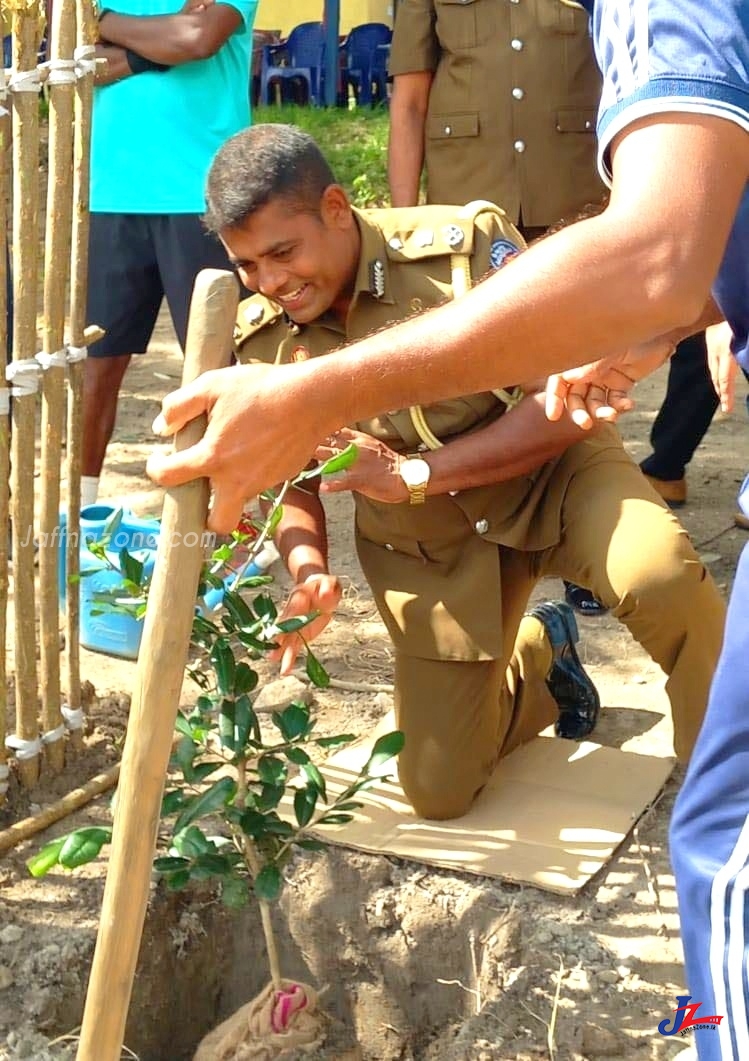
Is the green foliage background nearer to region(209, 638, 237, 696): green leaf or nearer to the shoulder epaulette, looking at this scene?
the shoulder epaulette

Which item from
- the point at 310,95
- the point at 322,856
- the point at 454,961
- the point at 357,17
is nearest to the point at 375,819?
the point at 322,856

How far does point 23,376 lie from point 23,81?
607 mm

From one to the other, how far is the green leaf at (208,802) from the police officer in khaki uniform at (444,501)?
1.13 ft

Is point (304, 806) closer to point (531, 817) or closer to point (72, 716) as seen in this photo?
point (531, 817)

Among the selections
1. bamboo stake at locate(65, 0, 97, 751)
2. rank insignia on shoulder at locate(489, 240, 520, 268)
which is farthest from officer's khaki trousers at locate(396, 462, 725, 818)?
bamboo stake at locate(65, 0, 97, 751)

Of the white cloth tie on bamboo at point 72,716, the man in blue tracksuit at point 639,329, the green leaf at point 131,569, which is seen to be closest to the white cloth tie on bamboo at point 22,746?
the white cloth tie on bamboo at point 72,716

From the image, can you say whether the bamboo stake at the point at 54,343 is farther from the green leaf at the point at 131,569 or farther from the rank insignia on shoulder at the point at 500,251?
the rank insignia on shoulder at the point at 500,251

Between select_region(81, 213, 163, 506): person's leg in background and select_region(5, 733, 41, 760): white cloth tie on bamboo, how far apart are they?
4.35 feet

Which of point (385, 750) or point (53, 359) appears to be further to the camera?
point (53, 359)

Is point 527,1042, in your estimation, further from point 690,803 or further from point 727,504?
point 727,504

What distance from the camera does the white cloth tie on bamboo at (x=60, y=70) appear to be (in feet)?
9.52

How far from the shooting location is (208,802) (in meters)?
2.50

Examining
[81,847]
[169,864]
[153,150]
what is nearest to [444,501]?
[169,864]

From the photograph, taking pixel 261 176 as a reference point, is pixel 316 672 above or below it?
below
